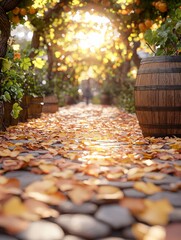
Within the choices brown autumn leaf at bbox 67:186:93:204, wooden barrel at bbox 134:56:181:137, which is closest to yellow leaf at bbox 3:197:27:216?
brown autumn leaf at bbox 67:186:93:204

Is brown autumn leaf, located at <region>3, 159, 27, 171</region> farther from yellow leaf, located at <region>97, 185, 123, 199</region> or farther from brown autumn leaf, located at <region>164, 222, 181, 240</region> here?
brown autumn leaf, located at <region>164, 222, 181, 240</region>

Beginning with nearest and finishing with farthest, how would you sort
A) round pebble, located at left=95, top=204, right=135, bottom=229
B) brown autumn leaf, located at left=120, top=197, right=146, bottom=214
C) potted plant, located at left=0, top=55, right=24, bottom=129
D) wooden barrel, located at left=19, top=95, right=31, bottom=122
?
1. round pebble, located at left=95, top=204, right=135, bottom=229
2. brown autumn leaf, located at left=120, top=197, right=146, bottom=214
3. potted plant, located at left=0, top=55, right=24, bottom=129
4. wooden barrel, located at left=19, top=95, right=31, bottom=122

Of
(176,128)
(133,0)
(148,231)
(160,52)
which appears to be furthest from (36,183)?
(133,0)

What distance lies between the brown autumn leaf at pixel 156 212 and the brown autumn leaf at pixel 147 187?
0.18 m

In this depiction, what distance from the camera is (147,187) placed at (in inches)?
80.3

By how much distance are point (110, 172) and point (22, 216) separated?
3.05ft

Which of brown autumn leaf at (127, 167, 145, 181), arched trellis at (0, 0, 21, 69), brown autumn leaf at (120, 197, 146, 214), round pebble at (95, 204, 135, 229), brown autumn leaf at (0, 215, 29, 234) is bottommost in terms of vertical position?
round pebble at (95, 204, 135, 229)

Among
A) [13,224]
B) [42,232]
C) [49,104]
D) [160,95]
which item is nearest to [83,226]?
[42,232]

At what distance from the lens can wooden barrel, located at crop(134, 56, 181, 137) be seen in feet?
13.6

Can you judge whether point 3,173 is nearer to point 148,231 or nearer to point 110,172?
point 110,172

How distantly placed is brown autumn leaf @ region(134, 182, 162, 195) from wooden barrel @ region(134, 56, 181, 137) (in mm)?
2202

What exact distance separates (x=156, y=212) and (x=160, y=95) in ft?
8.69

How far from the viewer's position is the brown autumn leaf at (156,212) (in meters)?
1.59

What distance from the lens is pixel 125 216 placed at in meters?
1.63
